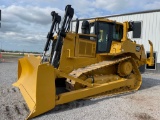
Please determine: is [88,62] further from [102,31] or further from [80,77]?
[102,31]

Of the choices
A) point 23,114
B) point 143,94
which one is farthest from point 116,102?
point 23,114

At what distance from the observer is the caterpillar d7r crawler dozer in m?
6.91

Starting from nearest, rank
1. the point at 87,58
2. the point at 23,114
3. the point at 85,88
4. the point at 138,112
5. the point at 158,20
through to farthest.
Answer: the point at 23,114 < the point at 138,112 < the point at 85,88 < the point at 87,58 < the point at 158,20

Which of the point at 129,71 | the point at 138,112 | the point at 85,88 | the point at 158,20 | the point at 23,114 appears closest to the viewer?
the point at 23,114

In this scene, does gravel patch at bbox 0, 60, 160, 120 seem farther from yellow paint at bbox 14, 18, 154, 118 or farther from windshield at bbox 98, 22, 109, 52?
windshield at bbox 98, 22, 109, 52

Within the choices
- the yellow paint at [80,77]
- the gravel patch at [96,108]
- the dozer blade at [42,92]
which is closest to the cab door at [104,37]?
the yellow paint at [80,77]

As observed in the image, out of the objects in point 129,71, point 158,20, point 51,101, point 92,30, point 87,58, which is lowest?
point 51,101

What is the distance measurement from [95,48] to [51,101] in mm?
3200

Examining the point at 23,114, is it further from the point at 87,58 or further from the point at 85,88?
the point at 87,58

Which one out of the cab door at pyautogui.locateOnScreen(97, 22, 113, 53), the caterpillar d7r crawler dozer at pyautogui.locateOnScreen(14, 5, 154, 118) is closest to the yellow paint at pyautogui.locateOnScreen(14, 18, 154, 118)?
the caterpillar d7r crawler dozer at pyautogui.locateOnScreen(14, 5, 154, 118)

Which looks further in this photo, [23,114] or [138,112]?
[138,112]

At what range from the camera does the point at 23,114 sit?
5512 millimetres

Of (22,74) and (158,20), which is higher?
(158,20)

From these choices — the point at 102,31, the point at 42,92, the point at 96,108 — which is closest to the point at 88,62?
the point at 102,31
